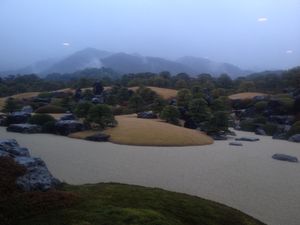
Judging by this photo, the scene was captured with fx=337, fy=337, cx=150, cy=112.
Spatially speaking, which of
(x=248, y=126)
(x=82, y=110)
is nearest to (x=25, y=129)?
(x=82, y=110)

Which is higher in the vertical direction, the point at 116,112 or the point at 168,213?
the point at 168,213

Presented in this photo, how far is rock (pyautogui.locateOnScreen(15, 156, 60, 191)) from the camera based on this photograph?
333 inches

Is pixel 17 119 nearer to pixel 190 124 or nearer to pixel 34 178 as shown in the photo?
pixel 190 124

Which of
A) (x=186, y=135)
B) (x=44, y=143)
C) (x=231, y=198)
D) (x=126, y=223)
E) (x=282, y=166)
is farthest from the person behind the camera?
(x=186, y=135)

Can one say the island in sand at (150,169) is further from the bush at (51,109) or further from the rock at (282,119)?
the bush at (51,109)

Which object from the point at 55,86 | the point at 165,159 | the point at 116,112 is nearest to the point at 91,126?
the point at 165,159

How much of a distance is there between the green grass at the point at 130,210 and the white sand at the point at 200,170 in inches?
71.2

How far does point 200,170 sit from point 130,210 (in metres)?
8.52

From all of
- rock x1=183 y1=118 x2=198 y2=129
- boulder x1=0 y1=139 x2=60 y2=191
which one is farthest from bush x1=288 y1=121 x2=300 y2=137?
boulder x1=0 y1=139 x2=60 y2=191

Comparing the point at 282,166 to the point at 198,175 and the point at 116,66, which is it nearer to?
the point at 198,175

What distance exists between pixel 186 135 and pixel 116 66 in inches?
6874

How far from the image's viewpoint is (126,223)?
680cm

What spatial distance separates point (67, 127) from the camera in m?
27.1

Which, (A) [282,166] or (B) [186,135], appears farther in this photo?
(B) [186,135]
